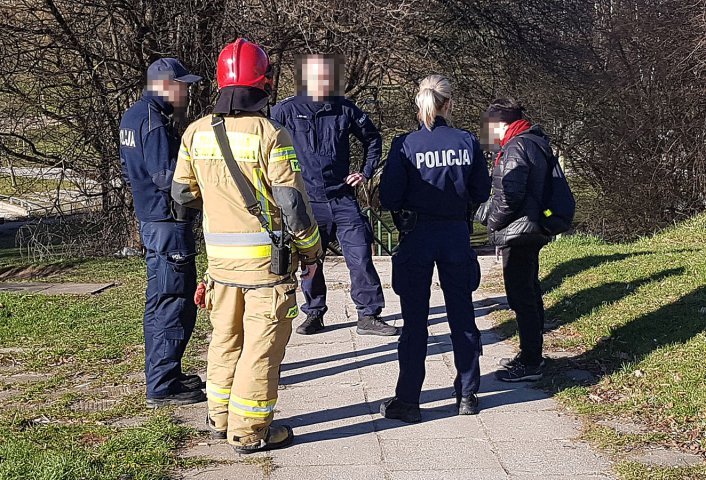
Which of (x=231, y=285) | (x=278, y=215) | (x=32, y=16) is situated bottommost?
(x=231, y=285)

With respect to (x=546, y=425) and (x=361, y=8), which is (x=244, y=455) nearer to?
(x=546, y=425)

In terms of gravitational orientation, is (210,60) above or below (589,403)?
above

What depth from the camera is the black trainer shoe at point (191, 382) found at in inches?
215

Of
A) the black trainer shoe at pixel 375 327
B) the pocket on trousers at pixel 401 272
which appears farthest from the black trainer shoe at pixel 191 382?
the black trainer shoe at pixel 375 327

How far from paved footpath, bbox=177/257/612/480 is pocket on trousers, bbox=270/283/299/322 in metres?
0.72

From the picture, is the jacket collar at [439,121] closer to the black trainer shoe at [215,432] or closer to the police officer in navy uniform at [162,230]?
the police officer in navy uniform at [162,230]

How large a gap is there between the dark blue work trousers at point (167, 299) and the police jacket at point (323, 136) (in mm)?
1530

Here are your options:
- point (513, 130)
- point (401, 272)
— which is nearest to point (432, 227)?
point (401, 272)

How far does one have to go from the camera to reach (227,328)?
4.51 m

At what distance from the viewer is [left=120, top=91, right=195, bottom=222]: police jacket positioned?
5074 millimetres

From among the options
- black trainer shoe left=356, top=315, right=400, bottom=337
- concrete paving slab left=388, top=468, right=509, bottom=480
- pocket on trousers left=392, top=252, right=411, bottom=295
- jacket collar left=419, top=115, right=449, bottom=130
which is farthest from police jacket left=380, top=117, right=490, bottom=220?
black trainer shoe left=356, top=315, right=400, bottom=337

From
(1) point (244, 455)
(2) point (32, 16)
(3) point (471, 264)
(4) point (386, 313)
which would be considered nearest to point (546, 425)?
(3) point (471, 264)

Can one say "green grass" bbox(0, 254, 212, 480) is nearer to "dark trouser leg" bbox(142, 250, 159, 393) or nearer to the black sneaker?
"dark trouser leg" bbox(142, 250, 159, 393)

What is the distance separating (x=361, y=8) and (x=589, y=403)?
7844mm
